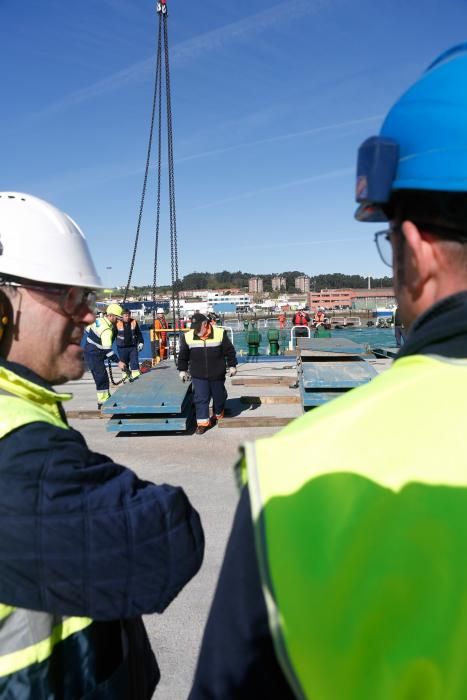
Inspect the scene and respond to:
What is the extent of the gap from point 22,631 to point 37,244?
46.4 inches

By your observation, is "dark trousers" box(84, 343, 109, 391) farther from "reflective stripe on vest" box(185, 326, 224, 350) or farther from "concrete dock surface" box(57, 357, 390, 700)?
"reflective stripe on vest" box(185, 326, 224, 350)

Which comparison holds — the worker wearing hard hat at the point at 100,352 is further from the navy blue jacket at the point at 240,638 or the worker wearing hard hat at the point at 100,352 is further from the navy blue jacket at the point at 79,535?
the navy blue jacket at the point at 240,638

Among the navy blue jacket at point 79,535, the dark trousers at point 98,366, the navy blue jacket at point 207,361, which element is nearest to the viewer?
the navy blue jacket at point 79,535

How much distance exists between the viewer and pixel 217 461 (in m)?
6.61

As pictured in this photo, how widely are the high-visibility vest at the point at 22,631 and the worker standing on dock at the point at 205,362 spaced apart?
22.1ft

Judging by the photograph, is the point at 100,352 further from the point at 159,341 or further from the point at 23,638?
the point at 23,638

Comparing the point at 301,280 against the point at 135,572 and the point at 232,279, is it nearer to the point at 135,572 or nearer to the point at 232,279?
the point at 232,279

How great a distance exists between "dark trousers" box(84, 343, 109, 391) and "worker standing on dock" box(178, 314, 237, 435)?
2.29 metres

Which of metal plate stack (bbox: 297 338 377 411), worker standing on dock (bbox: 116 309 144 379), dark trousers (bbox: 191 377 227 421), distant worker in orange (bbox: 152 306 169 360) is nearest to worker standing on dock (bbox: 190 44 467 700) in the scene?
metal plate stack (bbox: 297 338 377 411)

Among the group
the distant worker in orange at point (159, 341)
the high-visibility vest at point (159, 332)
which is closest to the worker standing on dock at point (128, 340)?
the distant worker in orange at point (159, 341)

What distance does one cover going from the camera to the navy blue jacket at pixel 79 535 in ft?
3.99

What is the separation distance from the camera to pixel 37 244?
5.82 feet

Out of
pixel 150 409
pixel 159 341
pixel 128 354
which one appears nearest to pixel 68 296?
pixel 150 409

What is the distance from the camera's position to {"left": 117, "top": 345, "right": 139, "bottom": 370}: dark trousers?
40.6 feet
